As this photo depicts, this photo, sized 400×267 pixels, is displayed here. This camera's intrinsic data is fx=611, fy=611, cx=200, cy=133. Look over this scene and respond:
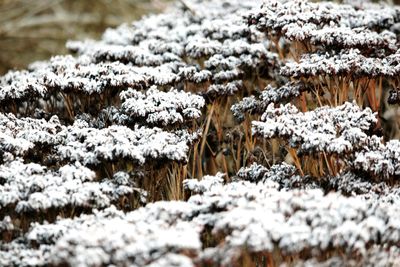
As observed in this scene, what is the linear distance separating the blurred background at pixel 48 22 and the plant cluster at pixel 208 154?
6.91 metres

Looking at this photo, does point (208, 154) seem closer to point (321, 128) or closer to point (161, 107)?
point (161, 107)

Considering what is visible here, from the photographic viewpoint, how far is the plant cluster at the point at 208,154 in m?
6.02

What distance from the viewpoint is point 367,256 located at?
Answer: 6145 millimetres

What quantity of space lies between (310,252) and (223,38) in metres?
6.14

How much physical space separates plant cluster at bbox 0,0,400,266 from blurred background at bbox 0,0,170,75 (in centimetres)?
691

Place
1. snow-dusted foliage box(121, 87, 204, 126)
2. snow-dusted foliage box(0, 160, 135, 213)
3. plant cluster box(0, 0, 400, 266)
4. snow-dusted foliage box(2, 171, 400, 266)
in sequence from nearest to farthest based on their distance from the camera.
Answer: snow-dusted foliage box(2, 171, 400, 266), plant cluster box(0, 0, 400, 266), snow-dusted foliage box(0, 160, 135, 213), snow-dusted foliage box(121, 87, 204, 126)

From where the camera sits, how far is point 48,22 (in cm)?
2080

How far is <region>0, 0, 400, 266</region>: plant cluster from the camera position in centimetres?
602

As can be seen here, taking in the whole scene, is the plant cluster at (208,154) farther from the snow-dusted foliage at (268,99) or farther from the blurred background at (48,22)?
the blurred background at (48,22)

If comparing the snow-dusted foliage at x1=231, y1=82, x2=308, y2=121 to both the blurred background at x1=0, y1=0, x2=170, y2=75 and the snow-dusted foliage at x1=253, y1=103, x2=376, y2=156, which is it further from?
the blurred background at x1=0, y1=0, x2=170, y2=75

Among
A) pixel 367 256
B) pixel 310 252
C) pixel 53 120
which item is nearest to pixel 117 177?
pixel 53 120

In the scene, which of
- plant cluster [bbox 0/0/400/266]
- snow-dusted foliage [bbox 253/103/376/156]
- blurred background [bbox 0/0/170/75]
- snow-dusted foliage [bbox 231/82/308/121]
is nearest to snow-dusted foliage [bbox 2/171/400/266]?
plant cluster [bbox 0/0/400/266]

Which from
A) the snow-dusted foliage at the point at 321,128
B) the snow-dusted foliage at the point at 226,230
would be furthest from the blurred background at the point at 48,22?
the snow-dusted foliage at the point at 226,230

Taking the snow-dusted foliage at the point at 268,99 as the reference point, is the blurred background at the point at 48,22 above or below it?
above
